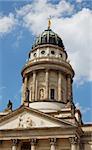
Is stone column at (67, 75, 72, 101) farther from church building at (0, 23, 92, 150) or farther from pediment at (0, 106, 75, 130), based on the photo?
pediment at (0, 106, 75, 130)

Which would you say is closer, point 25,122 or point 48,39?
point 25,122

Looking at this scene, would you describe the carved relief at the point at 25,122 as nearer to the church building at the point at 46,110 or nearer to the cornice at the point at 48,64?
the church building at the point at 46,110

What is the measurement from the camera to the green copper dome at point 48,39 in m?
67.4

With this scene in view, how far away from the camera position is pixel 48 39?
6731cm

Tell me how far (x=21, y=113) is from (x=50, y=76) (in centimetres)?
1082

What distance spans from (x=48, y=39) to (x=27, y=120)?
60.7 feet

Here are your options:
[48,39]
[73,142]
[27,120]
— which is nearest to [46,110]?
[27,120]

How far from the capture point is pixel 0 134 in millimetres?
53188

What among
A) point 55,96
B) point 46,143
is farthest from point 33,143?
point 55,96

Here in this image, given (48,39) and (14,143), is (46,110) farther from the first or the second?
(48,39)

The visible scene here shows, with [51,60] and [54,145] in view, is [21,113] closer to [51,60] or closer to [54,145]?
[54,145]

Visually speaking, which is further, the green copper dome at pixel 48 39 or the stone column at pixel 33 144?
the green copper dome at pixel 48 39

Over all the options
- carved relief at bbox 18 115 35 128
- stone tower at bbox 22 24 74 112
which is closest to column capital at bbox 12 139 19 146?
carved relief at bbox 18 115 35 128

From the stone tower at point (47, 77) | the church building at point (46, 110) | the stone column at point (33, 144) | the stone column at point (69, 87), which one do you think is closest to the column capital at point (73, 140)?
the church building at point (46, 110)
